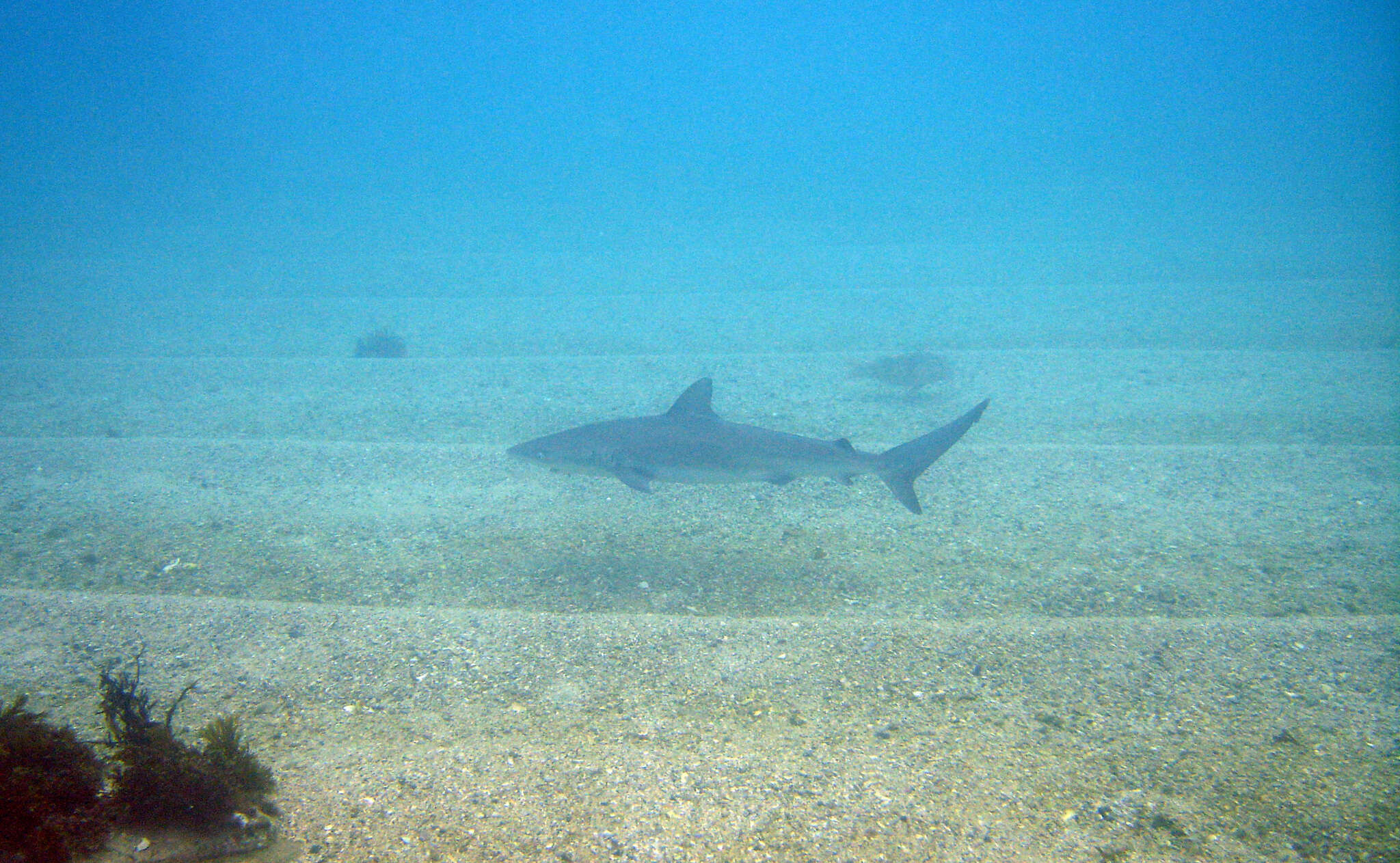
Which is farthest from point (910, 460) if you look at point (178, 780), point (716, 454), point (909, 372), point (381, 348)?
point (381, 348)

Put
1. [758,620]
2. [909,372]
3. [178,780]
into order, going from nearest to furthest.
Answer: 1. [178,780]
2. [758,620]
3. [909,372]

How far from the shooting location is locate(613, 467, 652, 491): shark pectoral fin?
5.33m

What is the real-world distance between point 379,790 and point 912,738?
106 inches

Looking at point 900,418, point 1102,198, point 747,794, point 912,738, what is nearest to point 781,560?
point 912,738

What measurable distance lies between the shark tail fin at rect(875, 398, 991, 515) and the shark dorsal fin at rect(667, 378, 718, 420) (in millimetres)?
1568

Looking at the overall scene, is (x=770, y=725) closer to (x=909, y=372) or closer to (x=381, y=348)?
(x=909, y=372)

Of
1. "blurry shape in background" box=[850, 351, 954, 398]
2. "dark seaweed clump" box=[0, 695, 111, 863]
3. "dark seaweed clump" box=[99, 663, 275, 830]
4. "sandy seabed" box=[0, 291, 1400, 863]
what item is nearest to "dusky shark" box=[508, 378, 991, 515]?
"sandy seabed" box=[0, 291, 1400, 863]

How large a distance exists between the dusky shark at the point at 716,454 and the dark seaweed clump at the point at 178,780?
3097 mm

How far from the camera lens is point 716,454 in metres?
5.33

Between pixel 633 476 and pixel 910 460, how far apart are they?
2.45 m

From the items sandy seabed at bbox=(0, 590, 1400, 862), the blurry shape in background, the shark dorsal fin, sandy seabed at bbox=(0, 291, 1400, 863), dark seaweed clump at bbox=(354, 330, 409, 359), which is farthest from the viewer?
dark seaweed clump at bbox=(354, 330, 409, 359)

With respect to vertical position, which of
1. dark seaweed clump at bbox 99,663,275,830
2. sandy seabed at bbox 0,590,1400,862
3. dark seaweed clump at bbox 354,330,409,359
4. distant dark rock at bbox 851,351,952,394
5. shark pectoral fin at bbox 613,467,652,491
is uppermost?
dark seaweed clump at bbox 354,330,409,359

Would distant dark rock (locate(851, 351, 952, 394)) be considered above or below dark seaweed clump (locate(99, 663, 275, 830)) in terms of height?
above

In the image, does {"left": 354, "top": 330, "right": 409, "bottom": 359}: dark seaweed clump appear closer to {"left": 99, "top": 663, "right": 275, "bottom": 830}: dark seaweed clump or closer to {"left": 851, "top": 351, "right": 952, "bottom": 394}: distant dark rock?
{"left": 851, "top": 351, "right": 952, "bottom": 394}: distant dark rock
